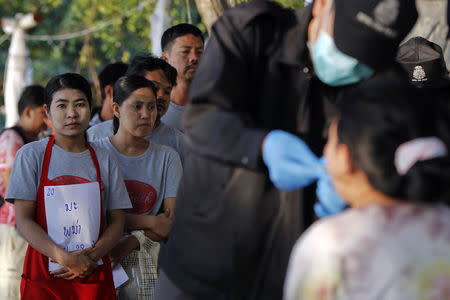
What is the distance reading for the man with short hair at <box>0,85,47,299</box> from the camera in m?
3.89

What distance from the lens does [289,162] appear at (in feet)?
5.67

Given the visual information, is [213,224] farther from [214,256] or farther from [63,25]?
[63,25]

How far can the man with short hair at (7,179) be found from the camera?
389 centimetres

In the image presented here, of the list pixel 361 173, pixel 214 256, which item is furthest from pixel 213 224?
pixel 361 173

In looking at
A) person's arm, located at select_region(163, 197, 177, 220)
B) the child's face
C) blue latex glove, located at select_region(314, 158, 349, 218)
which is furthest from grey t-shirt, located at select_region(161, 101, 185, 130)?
blue latex glove, located at select_region(314, 158, 349, 218)

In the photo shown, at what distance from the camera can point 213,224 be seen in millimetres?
1929

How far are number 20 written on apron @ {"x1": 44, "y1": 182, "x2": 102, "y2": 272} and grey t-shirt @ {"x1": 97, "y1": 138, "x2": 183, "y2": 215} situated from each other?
0.40 meters

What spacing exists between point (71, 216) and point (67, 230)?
73mm

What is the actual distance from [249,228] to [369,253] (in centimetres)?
45

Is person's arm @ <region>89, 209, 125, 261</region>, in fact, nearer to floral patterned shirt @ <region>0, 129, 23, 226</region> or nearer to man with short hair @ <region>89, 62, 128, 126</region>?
floral patterned shirt @ <region>0, 129, 23, 226</region>

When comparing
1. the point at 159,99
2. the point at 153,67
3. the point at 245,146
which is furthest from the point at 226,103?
the point at 153,67

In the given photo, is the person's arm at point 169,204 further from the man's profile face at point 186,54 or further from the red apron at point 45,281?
the man's profile face at point 186,54

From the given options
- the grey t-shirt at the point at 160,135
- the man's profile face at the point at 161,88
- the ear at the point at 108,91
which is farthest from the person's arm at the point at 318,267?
the ear at the point at 108,91

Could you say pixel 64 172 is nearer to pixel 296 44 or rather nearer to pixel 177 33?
pixel 296 44
